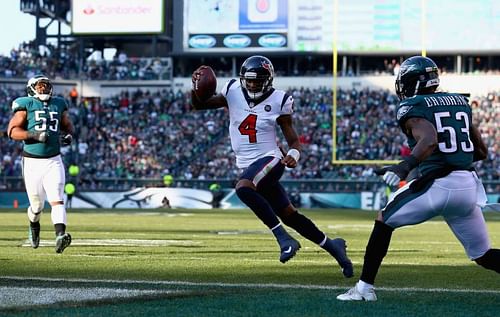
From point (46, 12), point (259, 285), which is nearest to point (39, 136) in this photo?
point (259, 285)

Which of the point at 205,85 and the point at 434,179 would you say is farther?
the point at 205,85

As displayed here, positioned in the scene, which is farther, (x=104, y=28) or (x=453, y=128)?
(x=104, y=28)

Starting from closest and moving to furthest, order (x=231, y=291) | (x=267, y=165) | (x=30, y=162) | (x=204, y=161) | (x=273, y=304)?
(x=273, y=304)
(x=231, y=291)
(x=267, y=165)
(x=30, y=162)
(x=204, y=161)

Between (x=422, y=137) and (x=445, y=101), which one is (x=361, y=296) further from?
(x=445, y=101)

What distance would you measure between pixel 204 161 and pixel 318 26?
8052 mm

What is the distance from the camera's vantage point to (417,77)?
6887 mm

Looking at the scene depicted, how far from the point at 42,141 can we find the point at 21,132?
0.77 ft

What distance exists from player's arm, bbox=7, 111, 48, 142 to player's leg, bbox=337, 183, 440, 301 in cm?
484

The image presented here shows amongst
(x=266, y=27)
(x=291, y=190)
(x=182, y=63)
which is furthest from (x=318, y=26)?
(x=291, y=190)

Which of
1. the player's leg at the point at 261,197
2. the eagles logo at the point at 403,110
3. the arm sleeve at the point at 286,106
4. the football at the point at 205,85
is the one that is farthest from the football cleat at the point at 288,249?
the eagles logo at the point at 403,110

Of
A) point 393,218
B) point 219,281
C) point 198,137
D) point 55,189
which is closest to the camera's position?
point 393,218

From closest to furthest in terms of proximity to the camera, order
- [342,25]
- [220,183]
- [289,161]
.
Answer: [289,161] < [220,183] < [342,25]

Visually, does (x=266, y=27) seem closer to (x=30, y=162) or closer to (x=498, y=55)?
(x=498, y=55)

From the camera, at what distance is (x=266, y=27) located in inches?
1732
